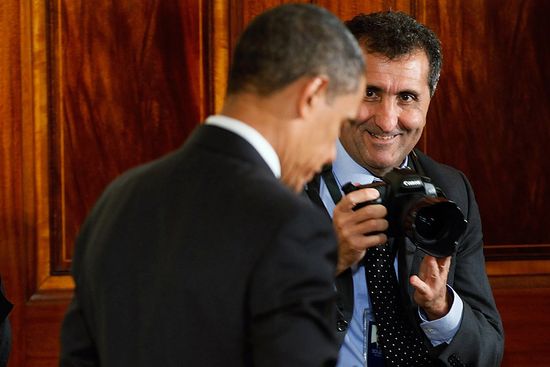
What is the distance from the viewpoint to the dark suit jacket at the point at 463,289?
1868mm

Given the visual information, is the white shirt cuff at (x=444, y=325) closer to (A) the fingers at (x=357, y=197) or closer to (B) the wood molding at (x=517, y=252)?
(A) the fingers at (x=357, y=197)

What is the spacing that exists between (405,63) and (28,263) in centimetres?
111

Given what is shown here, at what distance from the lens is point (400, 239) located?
1911 mm

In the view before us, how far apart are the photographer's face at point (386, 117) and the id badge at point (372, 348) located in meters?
0.35

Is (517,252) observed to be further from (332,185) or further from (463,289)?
(332,185)

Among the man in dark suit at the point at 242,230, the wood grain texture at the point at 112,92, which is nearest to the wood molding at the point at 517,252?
the wood grain texture at the point at 112,92

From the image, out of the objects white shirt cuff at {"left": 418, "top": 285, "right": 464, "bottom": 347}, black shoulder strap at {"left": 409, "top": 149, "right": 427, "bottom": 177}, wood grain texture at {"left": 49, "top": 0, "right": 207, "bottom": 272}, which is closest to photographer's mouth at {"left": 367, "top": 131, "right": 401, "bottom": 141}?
black shoulder strap at {"left": 409, "top": 149, "right": 427, "bottom": 177}

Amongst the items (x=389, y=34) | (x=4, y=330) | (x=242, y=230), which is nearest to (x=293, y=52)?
(x=242, y=230)

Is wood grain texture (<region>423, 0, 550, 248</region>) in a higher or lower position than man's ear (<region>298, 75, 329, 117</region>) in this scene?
lower

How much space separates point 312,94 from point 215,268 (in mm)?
238

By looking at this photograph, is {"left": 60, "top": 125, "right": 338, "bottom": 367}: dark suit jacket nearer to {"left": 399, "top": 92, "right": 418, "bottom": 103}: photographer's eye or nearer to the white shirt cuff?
the white shirt cuff

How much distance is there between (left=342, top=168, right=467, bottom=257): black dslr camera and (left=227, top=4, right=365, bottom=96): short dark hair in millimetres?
659

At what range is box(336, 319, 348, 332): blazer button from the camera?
1834 mm

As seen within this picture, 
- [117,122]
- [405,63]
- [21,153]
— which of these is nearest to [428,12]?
[405,63]
